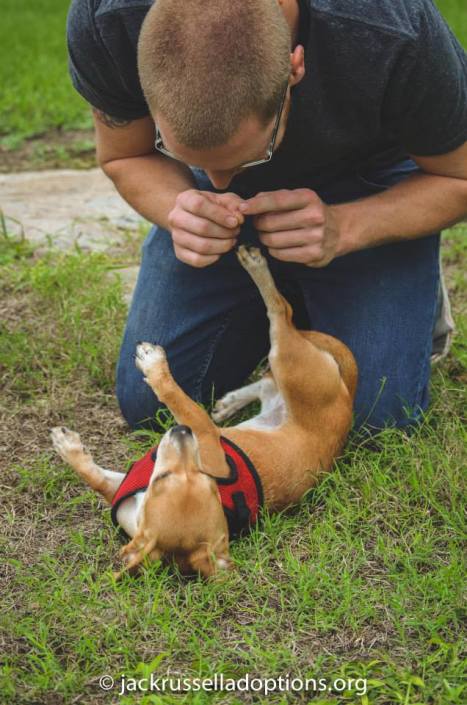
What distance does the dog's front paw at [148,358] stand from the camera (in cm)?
306

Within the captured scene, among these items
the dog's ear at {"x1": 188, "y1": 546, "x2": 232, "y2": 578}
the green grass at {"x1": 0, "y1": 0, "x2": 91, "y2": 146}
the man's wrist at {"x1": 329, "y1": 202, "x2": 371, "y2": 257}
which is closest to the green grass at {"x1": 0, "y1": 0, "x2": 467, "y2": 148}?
the green grass at {"x1": 0, "y1": 0, "x2": 91, "y2": 146}

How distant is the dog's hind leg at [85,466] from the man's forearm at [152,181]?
0.86 metres

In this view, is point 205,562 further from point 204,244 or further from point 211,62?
point 211,62

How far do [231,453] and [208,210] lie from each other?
0.81 m

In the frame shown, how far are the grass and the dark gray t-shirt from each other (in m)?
1.12

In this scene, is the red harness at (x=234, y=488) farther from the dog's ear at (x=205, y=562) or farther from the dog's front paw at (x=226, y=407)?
the dog's front paw at (x=226, y=407)

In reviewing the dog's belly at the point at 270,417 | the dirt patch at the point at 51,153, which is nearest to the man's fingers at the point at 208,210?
the dog's belly at the point at 270,417

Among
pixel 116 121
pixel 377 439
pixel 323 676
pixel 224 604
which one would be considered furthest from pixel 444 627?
pixel 116 121

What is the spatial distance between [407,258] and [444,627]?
60.5 inches

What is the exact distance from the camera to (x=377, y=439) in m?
3.31

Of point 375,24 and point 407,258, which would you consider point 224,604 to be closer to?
point 407,258

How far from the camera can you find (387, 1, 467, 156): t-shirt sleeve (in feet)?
8.89

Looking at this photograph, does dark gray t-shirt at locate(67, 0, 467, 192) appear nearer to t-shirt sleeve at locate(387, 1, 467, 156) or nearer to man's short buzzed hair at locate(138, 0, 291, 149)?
t-shirt sleeve at locate(387, 1, 467, 156)

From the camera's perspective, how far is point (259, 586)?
2.63m
